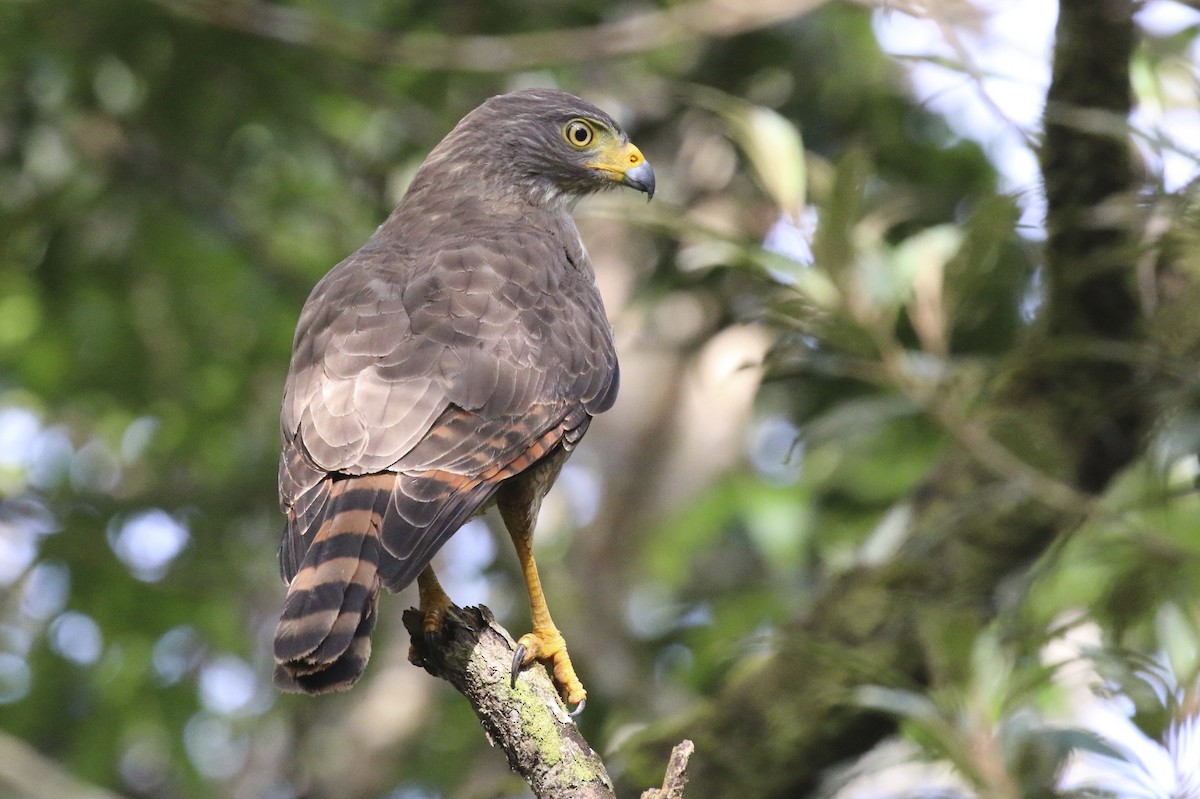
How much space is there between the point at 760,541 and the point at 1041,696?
78.0 inches

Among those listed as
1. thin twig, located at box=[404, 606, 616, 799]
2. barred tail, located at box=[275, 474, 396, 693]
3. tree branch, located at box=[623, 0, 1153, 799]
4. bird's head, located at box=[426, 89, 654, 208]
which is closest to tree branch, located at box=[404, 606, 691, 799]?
thin twig, located at box=[404, 606, 616, 799]

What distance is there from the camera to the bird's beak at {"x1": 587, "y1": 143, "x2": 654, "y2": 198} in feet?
15.8

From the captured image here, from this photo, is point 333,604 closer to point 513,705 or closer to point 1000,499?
point 513,705

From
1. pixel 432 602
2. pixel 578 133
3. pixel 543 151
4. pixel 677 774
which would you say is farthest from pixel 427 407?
pixel 578 133

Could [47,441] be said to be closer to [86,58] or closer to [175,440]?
[175,440]

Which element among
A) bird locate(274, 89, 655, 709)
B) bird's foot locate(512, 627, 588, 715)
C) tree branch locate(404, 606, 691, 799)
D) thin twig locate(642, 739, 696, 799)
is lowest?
thin twig locate(642, 739, 696, 799)

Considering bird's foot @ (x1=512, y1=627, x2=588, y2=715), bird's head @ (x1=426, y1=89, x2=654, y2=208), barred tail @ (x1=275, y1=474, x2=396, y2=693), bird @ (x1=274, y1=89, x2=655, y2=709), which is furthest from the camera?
bird's head @ (x1=426, y1=89, x2=654, y2=208)

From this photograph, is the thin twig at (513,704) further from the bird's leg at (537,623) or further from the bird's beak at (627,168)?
the bird's beak at (627,168)

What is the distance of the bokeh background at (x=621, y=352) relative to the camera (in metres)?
4.60

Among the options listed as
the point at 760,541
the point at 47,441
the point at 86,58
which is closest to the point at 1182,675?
the point at 760,541

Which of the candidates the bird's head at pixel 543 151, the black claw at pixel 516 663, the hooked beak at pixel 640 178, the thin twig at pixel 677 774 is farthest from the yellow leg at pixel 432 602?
the hooked beak at pixel 640 178

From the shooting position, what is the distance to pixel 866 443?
21.0ft

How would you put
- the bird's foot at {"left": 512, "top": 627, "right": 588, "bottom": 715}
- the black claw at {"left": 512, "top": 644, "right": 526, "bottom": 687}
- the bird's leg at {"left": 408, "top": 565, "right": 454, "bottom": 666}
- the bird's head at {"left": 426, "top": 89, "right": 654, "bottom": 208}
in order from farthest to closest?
the bird's head at {"left": 426, "top": 89, "right": 654, "bottom": 208}, the bird's foot at {"left": 512, "top": 627, "right": 588, "bottom": 715}, the bird's leg at {"left": 408, "top": 565, "right": 454, "bottom": 666}, the black claw at {"left": 512, "top": 644, "right": 526, "bottom": 687}

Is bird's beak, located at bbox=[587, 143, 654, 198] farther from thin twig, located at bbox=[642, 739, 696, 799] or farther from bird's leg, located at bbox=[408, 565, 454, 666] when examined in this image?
thin twig, located at bbox=[642, 739, 696, 799]
